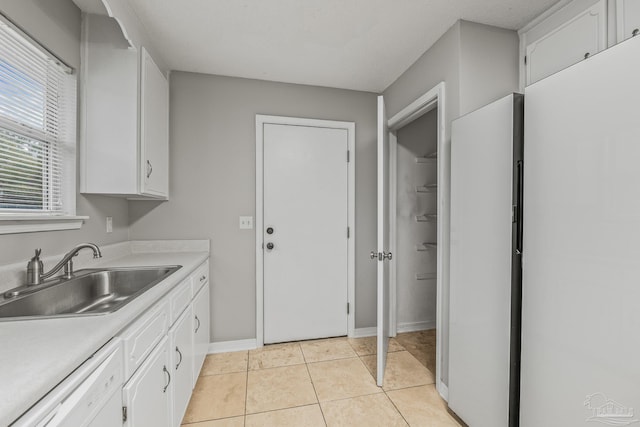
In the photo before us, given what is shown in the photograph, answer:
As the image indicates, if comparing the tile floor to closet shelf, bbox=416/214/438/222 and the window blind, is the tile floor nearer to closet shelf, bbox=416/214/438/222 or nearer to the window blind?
closet shelf, bbox=416/214/438/222

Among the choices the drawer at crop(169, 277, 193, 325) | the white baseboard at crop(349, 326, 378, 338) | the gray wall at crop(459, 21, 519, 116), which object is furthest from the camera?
the white baseboard at crop(349, 326, 378, 338)

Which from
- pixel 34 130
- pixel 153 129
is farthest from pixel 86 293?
pixel 153 129

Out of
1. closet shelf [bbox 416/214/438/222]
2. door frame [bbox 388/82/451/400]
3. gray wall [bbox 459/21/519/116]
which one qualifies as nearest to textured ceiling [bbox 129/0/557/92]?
gray wall [bbox 459/21/519/116]

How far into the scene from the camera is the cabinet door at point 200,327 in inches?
72.7

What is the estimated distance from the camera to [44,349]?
28.3 inches

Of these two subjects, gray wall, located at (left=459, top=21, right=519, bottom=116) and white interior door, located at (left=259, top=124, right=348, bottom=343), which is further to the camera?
white interior door, located at (left=259, top=124, right=348, bottom=343)

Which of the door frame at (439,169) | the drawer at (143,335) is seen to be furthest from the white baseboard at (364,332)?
the drawer at (143,335)

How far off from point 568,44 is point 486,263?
4.28 feet

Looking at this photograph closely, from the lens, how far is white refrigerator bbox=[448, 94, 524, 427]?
1312mm

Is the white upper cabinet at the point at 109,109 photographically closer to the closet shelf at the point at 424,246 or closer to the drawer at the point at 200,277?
the drawer at the point at 200,277

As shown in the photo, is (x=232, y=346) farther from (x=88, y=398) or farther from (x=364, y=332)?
(x=88, y=398)

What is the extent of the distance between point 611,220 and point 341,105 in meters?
2.22

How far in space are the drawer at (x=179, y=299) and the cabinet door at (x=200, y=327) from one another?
179mm

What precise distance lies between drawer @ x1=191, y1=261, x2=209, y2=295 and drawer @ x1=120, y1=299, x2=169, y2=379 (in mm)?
536
